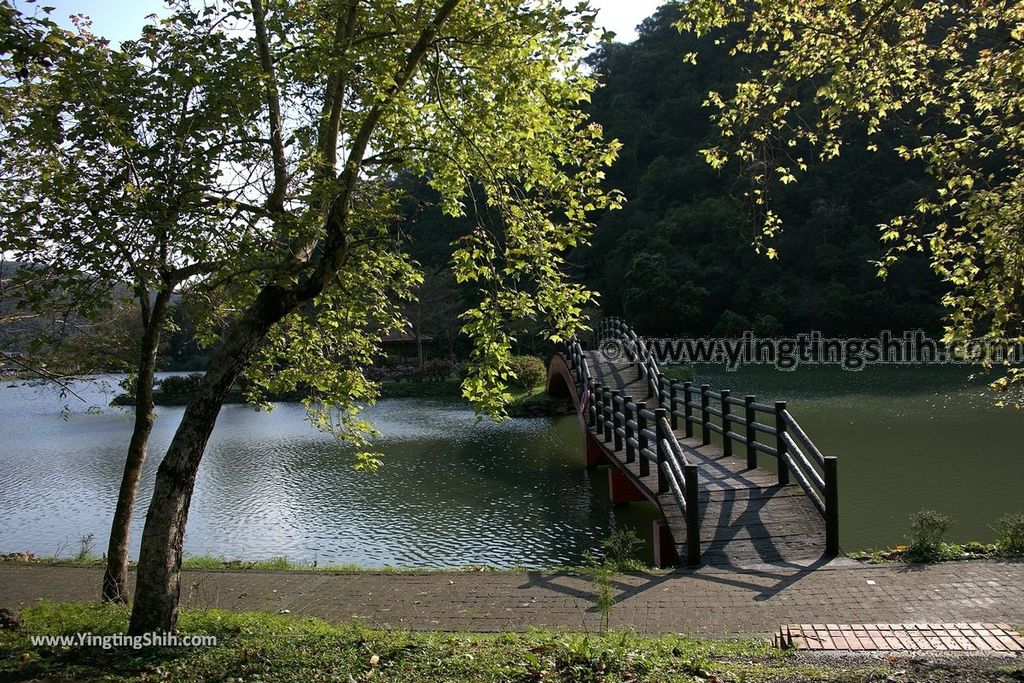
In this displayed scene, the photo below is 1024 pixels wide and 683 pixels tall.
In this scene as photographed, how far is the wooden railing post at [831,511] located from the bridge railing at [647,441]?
53.3 inches

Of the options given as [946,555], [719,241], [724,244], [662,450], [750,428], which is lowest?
[946,555]

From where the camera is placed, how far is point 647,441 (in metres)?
11.0

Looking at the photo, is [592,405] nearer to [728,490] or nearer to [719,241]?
[728,490]

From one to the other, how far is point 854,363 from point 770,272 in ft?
32.7

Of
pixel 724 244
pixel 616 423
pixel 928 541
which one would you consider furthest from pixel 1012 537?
pixel 724 244

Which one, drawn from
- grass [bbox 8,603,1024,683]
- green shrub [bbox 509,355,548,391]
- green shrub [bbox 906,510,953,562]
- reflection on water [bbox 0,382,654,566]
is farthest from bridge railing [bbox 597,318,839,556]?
green shrub [bbox 509,355,548,391]

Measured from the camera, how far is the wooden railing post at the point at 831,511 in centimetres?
759

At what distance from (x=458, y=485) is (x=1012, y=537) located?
1039 cm

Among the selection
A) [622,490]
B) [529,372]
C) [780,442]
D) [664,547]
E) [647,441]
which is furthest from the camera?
[529,372]

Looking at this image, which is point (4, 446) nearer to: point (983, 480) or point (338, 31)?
point (338, 31)

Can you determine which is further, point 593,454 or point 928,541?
point 593,454

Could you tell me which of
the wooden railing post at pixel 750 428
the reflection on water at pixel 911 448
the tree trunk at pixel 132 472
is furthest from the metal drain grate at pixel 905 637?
the tree trunk at pixel 132 472

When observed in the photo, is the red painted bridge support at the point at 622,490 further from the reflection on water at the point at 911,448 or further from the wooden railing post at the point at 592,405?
the reflection on water at the point at 911,448

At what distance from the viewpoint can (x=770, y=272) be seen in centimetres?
4694
